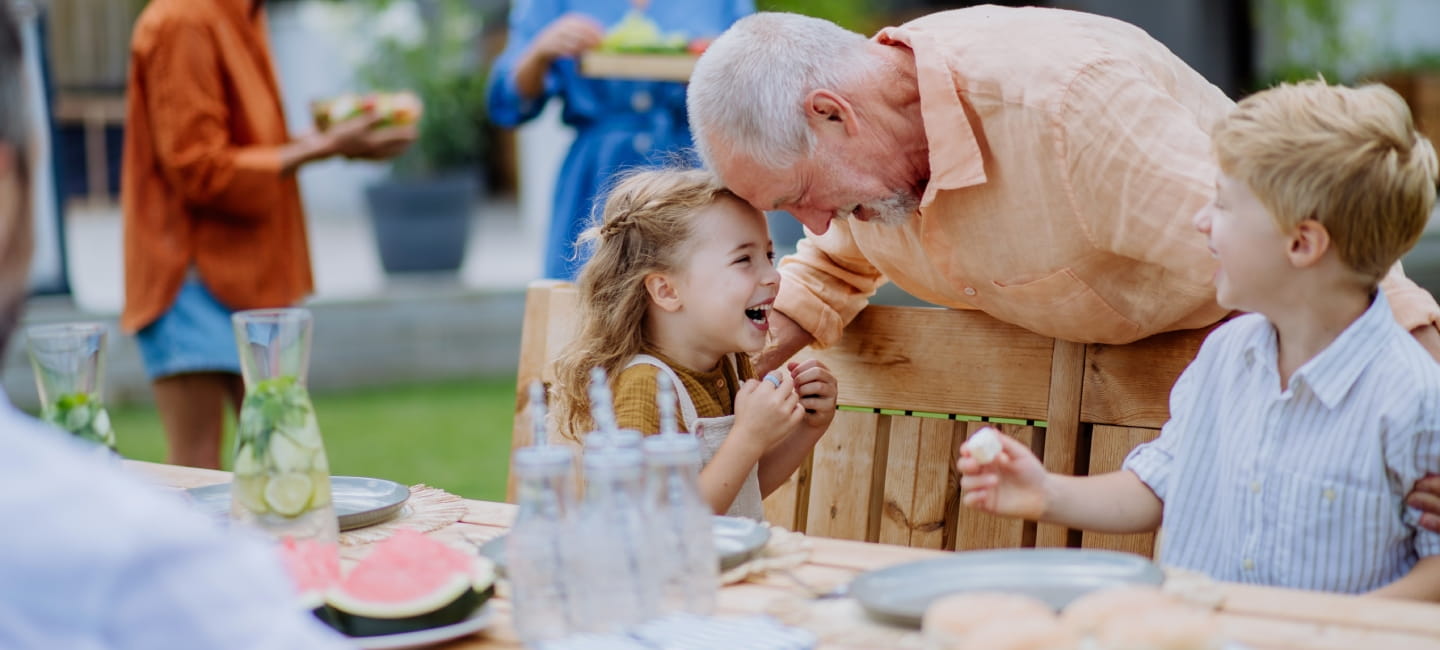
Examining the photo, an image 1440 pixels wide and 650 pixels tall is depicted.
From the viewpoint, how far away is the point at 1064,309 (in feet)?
7.29

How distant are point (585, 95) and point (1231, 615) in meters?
2.64

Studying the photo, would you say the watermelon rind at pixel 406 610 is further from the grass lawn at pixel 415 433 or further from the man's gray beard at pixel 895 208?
the grass lawn at pixel 415 433

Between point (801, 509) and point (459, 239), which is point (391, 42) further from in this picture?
point (801, 509)

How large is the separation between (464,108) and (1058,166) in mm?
6951

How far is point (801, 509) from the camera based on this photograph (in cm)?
261

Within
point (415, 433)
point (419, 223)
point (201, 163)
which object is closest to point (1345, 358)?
point (201, 163)

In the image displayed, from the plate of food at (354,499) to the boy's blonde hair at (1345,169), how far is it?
3.62 feet

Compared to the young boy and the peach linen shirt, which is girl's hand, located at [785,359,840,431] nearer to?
the peach linen shirt

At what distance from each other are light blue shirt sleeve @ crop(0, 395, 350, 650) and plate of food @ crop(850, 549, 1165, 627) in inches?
24.4

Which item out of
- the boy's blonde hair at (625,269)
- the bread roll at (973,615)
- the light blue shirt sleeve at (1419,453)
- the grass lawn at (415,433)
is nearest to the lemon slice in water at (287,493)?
the bread roll at (973,615)

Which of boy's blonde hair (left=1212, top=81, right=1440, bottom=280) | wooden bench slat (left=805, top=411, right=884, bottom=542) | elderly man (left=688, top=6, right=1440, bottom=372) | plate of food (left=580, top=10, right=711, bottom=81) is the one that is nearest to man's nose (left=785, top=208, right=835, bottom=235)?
elderly man (left=688, top=6, right=1440, bottom=372)

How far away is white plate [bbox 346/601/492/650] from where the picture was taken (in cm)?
143

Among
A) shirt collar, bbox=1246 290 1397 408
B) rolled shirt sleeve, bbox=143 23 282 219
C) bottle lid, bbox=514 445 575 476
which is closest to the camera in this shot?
bottle lid, bbox=514 445 575 476

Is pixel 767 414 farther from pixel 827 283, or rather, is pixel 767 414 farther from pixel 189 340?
pixel 189 340
